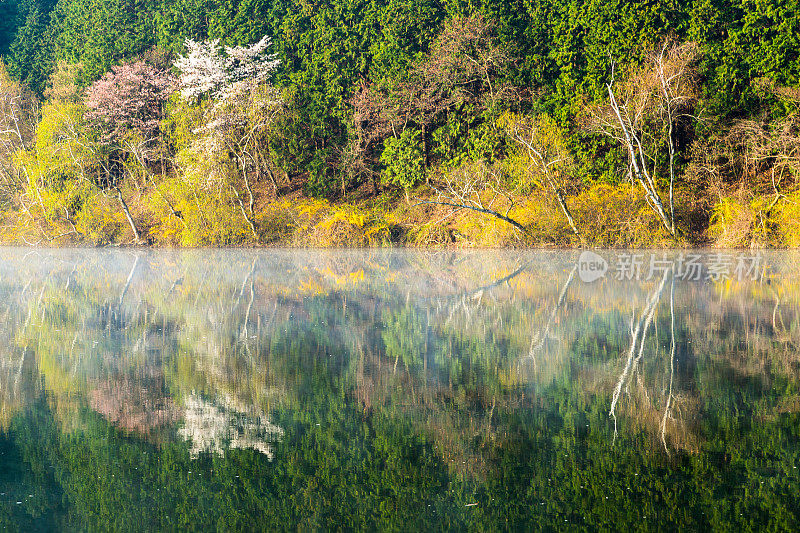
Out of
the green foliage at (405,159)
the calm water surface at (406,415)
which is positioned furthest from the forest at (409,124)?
the calm water surface at (406,415)

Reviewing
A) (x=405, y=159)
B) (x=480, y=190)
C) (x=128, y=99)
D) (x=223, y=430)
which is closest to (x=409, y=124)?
(x=405, y=159)

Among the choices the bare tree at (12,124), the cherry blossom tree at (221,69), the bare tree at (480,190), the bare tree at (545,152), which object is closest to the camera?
the bare tree at (545,152)

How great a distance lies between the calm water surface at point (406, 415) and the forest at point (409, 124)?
12.7 metres

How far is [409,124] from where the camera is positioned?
29844 millimetres

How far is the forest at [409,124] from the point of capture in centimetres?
2275

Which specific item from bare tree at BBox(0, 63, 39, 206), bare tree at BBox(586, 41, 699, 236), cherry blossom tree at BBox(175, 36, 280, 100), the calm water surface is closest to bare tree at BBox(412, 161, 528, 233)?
bare tree at BBox(586, 41, 699, 236)

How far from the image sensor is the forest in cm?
2275

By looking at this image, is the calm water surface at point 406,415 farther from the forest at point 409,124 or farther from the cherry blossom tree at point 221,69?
the cherry blossom tree at point 221,69

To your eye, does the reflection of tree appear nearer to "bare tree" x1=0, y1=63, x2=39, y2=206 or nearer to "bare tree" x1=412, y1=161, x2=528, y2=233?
"bare tree" x1=412, y1=161, x2=528, y2=233

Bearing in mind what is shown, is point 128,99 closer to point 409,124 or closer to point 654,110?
point 409,124

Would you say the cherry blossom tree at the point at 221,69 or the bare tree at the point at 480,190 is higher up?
the cherry blossom tree at the point at 221,69

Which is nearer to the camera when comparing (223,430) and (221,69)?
(223,430)

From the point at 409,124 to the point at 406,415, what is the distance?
25.9m

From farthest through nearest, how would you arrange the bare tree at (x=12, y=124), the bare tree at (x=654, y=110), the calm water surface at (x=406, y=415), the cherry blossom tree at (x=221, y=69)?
1. the bare tree at (x=12, y=124)
2. the cherry blossom tree at (x=221, y=69)
3. the bare tree at (x=654, y=110)
4. the calm water surface at (x=406, y=415)
